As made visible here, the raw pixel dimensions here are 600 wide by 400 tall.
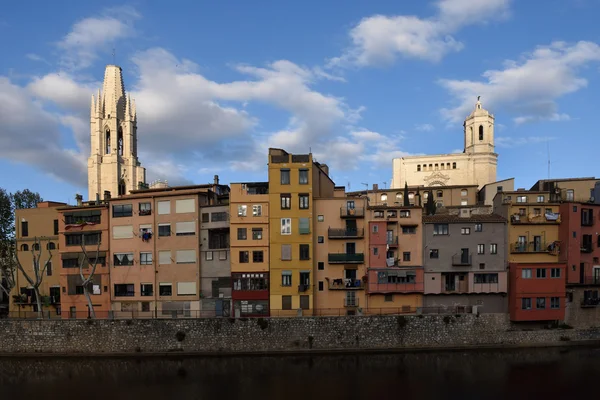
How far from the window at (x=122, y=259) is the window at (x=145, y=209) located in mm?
5186

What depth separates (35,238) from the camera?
191ft

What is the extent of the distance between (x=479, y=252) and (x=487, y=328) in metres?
8.25

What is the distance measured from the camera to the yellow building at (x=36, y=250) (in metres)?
57.4

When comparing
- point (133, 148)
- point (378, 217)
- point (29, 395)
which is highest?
point (133, 148)

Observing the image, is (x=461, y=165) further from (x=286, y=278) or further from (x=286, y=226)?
(x=286, y=278)

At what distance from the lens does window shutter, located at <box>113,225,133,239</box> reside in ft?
178

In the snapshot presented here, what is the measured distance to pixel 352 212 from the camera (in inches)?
2013

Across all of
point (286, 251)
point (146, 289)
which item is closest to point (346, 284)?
point (286, 251)

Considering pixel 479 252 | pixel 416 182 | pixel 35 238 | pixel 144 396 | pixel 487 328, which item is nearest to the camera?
pixel 144 396

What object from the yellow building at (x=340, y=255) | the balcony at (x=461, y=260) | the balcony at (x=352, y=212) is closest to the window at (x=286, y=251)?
the yellow building at (x=340, y=255)

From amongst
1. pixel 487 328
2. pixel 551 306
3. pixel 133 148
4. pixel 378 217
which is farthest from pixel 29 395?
pixel 133 148

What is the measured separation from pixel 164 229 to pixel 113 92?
85.7 m

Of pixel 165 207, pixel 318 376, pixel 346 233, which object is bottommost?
pixel 318 376

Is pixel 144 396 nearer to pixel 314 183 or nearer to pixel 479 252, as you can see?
pixel 314 183
